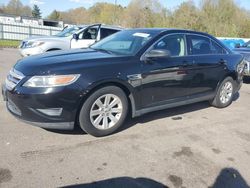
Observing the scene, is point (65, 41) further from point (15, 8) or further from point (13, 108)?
point (15, 8)

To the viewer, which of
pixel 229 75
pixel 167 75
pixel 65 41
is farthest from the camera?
pixel 65 41

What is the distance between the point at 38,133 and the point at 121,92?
1.38m

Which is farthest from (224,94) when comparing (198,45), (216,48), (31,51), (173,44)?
(31,51)

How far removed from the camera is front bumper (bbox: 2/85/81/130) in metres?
3.65

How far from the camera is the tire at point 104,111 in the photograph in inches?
156

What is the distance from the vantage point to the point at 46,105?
3.68 meters

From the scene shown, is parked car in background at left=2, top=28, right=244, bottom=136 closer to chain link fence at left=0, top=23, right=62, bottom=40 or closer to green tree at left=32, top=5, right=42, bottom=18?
chain link fence at left=0, top=23, right=62, bottom=40

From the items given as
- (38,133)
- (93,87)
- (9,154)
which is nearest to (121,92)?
(93,87)

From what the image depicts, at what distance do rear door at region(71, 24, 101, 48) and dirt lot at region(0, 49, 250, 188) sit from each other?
6.03m

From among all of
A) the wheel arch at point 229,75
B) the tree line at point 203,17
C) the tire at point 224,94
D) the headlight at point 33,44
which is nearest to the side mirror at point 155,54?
the wheel arch at point 229,75

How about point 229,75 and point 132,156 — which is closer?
point 132,156

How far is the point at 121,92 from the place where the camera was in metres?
4.20

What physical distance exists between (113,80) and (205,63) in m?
2.24

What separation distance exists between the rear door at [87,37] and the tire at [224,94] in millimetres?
5875
